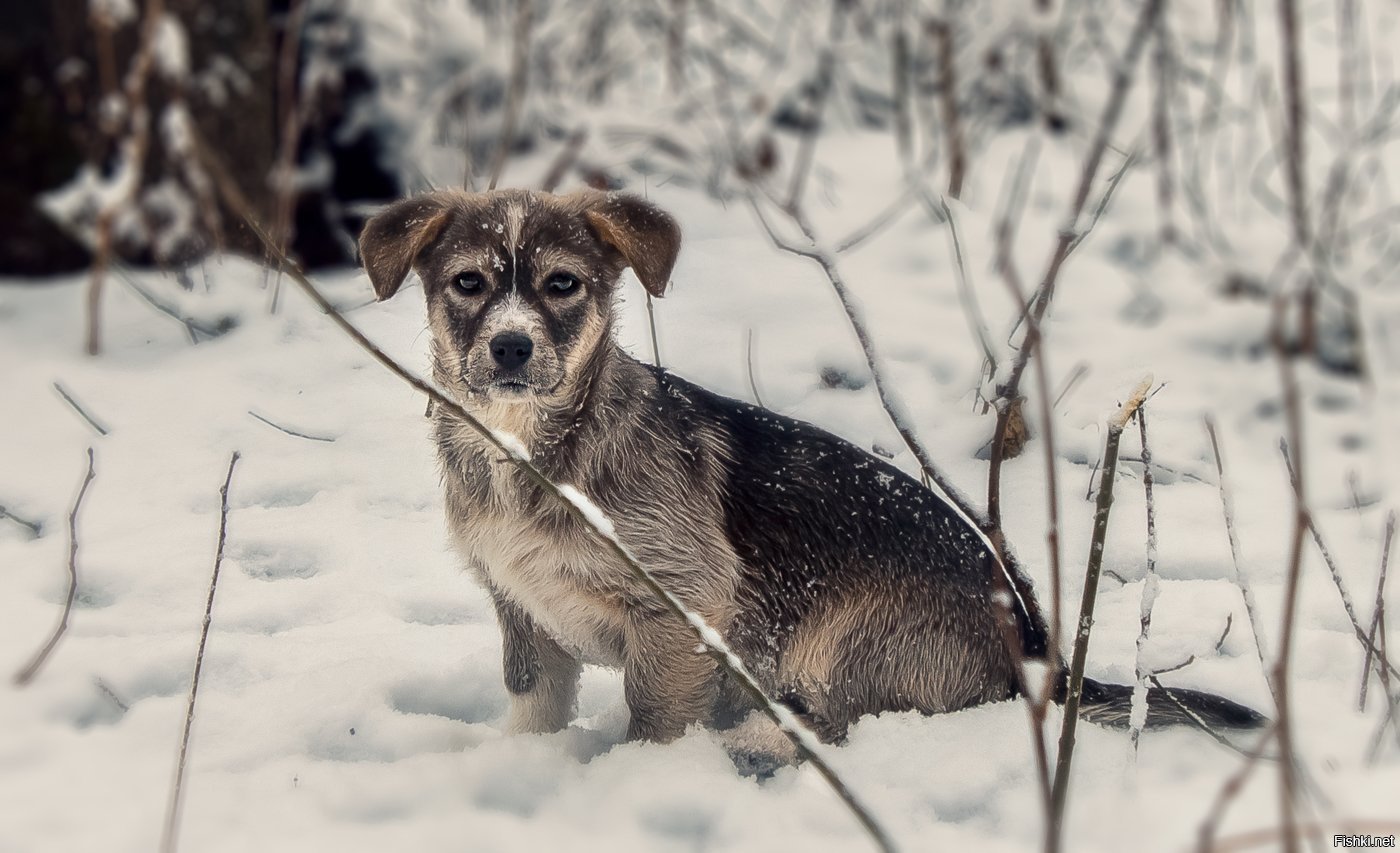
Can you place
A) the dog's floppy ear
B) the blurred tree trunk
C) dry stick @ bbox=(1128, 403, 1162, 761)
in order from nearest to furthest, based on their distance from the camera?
dry stick @ bbox=(1128, 403, 1162, 761), the dog's floppy ear, the blurred tree trunk

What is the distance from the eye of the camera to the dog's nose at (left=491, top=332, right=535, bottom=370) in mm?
3146

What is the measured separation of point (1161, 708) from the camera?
3.25 metres

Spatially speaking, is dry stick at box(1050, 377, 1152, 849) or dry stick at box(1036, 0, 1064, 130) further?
dry stick at box(1036, 0, 1064, 130)

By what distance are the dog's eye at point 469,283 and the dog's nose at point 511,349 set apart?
0.93ft

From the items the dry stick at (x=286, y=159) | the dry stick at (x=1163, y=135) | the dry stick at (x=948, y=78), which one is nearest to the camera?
the dry stick at (x=286, y=159)

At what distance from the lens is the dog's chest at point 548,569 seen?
127 inches

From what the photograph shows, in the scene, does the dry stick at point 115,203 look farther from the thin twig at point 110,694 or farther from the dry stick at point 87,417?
the thin twig at point 110,694

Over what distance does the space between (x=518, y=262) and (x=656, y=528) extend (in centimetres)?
79

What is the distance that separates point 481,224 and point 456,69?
18.5ft

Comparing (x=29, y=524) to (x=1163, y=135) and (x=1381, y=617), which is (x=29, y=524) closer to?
(x=1381, y=617)

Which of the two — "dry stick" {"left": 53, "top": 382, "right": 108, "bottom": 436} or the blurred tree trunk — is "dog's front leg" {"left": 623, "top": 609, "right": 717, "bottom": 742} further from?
the blurred tree trunk

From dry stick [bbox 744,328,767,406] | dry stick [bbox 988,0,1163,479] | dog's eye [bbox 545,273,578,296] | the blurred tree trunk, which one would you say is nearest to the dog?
dog's eye [bbox 545,273,578,296]

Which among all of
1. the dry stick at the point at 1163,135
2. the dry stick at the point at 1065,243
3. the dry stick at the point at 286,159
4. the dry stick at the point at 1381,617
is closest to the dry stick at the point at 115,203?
the dry stick at the point at 286,159

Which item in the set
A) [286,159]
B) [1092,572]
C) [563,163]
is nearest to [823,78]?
[563,163]
